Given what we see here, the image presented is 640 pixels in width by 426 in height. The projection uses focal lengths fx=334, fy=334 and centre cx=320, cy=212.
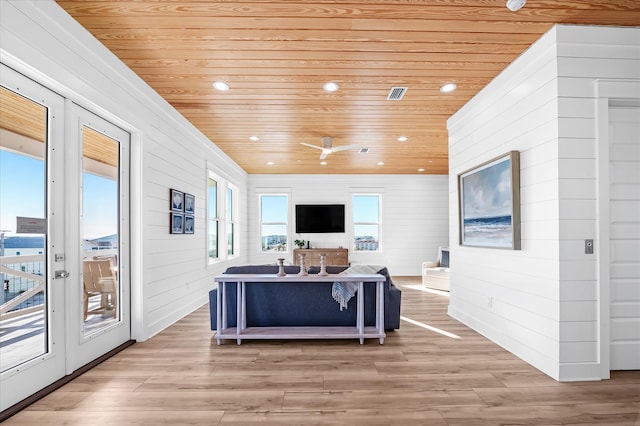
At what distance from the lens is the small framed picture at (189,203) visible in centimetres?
465

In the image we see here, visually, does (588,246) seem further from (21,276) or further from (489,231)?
(21,276)

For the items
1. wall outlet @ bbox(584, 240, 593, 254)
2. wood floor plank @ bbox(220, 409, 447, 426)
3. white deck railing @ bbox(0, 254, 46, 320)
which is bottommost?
wood floor plank @ bbox(220, 409, 447, 426)

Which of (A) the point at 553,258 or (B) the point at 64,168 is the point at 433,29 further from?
(B) the point at 64,168

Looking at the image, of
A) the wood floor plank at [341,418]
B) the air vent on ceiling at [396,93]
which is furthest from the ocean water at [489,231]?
the wood floor plank at [341,418]

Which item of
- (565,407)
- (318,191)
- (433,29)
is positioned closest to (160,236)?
(433,29)

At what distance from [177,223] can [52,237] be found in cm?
191

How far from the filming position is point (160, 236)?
3939mm

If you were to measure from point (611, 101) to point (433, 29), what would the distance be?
158cm

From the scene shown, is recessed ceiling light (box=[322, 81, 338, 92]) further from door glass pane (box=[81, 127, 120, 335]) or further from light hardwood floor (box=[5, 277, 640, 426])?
light hardwood floor (box=[5, 277, 640, 426])

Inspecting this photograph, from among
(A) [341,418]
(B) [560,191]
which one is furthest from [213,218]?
(B) [560,191]

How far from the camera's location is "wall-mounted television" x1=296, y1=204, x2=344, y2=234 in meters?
8.61

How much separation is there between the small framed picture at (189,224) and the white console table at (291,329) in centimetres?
142

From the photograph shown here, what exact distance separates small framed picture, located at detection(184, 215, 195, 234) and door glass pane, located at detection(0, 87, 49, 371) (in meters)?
2.20

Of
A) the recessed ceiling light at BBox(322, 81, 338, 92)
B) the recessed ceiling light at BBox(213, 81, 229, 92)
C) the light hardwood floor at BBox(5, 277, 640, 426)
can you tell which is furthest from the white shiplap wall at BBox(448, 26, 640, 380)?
the recessed ceiling light at BBox(213, 81, 229, 92)
